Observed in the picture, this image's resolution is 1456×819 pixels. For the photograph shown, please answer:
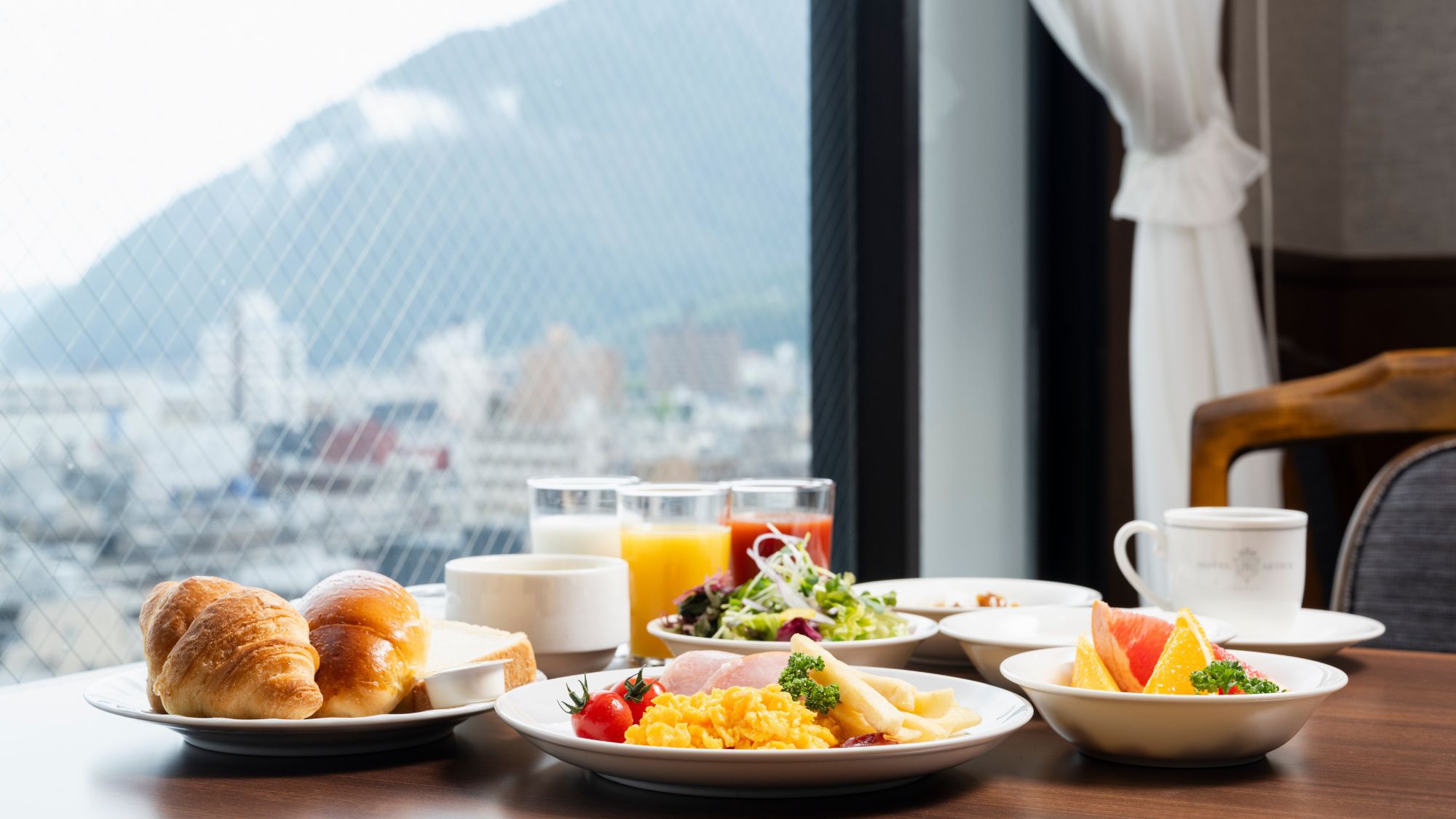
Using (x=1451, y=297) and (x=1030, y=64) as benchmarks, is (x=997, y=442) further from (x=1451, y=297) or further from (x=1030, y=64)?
(x=1451, y=297)

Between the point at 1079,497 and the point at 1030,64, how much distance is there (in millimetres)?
913

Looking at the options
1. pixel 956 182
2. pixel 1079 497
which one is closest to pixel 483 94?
pixel 956 182

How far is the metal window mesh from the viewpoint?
4.34ft

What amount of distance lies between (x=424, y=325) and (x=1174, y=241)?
4.64 feet

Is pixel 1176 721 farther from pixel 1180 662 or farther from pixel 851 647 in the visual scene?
pixel 851 647

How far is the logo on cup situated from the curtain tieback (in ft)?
5.22

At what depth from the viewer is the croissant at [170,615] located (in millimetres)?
748

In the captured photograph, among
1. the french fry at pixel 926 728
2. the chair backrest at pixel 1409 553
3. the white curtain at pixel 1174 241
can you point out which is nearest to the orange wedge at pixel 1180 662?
the french fry at pixel 926 728

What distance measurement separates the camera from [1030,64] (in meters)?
2.92

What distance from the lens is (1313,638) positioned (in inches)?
41.5

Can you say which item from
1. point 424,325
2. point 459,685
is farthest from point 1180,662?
point 424,325

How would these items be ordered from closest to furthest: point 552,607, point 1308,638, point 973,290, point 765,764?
point 765,764 → point 552,607 → point 1308,638 → point 973,290

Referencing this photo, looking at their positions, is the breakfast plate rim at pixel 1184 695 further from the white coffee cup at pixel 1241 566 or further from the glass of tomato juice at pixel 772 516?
the glass of tomato juice at pixel 772 516

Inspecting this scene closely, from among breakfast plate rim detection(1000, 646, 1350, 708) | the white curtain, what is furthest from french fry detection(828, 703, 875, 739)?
the white curtain
